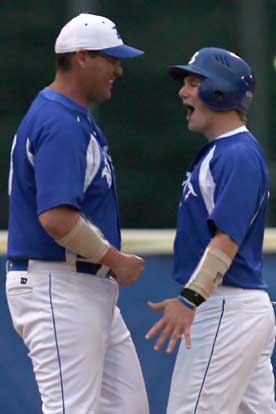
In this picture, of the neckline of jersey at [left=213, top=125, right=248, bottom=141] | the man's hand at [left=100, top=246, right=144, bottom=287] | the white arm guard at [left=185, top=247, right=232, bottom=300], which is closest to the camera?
the white arm guard at [left=185, top=247, right=232, bottom=300]

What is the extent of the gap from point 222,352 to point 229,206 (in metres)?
0.56

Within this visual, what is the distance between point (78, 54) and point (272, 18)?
2.08 metres

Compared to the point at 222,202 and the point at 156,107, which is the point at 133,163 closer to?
the point at 156,107

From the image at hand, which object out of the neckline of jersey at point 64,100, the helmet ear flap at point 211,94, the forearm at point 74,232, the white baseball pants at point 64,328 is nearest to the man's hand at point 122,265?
the forearm at point 74,232

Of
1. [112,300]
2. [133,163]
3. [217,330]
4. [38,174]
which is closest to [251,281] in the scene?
[217,330]

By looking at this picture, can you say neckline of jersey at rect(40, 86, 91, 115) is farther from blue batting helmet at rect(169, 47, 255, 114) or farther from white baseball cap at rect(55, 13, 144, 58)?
blue batting helmet at rect(169, 47, 255, 114)

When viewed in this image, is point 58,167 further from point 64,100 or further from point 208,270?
point 208,270

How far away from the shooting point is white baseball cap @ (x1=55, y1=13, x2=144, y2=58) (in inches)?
199

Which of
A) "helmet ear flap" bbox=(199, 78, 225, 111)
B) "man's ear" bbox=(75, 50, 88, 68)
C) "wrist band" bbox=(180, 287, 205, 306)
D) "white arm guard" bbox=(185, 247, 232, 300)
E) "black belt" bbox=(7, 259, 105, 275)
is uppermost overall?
"man's ear" bbox=(75, 50, 88, 68)

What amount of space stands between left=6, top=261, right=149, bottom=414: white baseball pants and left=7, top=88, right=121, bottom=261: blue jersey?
97 millimetres

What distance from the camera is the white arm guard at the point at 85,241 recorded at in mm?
4801

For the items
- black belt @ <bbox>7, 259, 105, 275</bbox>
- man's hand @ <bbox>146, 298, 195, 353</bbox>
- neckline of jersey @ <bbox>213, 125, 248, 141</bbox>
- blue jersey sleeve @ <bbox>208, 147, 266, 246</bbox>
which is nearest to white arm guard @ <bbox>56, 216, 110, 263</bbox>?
black belt @ <bbox>7, 259, 105, 275</bbox>

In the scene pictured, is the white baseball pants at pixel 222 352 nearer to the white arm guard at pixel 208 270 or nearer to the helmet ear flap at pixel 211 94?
the white arm guard at pixel 208 270

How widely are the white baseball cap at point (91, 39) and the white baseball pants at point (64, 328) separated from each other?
83cm
